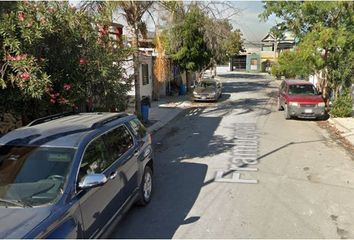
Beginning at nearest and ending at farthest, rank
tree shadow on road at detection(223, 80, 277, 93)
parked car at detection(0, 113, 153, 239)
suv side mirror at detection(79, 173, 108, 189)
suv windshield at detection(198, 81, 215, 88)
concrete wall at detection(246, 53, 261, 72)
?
parked car at detection(0, 113, 153, 239) → suv side mirror at detection(79, 173, 108, 189) → suv windshield at detection(198, 81, 215, 88) → tree shadow on road at detection(223, 80, 277, 93) → concrete wall at detection(246, 53, 261, 72)

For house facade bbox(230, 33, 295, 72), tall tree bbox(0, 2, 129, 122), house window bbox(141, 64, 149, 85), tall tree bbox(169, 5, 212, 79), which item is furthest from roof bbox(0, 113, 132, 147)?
house facade bbox(230, 33, 295, 72)

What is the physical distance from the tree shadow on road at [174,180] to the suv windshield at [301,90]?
15.6 ft

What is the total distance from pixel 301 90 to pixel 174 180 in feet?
37.8

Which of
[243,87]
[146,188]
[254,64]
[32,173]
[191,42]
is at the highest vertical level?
[191,42]

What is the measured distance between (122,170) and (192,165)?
13.9ft

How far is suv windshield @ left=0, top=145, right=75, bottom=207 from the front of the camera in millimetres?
4238

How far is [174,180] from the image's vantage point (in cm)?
844

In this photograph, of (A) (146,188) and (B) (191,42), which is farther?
(B) (191,42)

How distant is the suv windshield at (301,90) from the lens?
17891 mm

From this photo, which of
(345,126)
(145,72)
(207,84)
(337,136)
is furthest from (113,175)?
(207,84)

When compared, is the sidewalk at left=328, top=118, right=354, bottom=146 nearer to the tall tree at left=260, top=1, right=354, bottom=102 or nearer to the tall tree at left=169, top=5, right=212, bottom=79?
the tall tree at left=260, top=1, right=354, bottom=102

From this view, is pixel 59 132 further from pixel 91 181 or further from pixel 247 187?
pixel 247 187

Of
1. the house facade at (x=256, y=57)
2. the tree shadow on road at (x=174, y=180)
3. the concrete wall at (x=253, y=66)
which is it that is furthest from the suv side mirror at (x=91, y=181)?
the concrete wall at (x=253, y=66)

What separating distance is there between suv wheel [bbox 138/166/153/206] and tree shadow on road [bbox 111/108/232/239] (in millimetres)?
126
